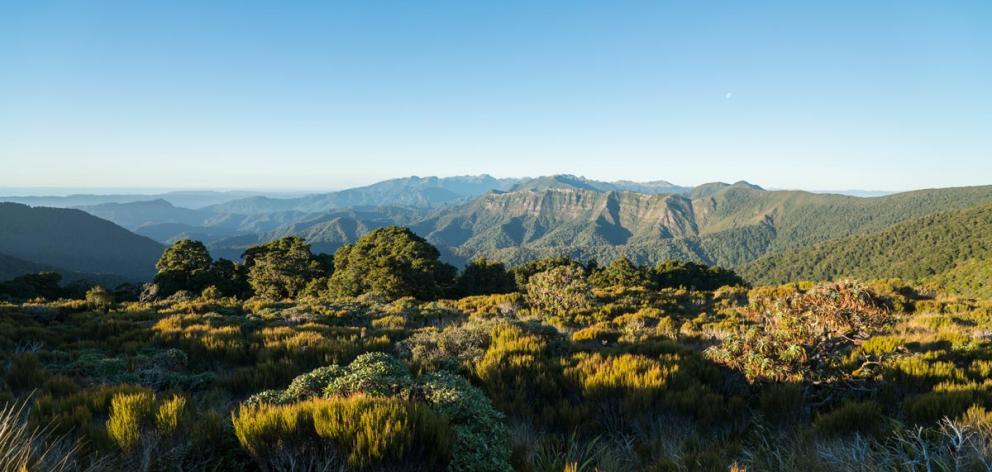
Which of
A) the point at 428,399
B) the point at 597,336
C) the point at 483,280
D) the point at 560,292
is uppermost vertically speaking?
the point at 428,399

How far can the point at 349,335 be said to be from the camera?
9414 mm

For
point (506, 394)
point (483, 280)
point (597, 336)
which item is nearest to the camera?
point (506, 394)

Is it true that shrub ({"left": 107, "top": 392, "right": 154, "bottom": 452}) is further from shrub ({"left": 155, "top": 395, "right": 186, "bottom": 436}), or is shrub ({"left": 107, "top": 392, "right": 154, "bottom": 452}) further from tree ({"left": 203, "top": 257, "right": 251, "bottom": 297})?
tree ({"left": 203, "top": 257, "right": 251, "bottom": 297})

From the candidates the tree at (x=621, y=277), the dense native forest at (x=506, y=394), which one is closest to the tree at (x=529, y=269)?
the tree at (x=621, y=277)

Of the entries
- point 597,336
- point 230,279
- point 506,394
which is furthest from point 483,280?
point 506,394

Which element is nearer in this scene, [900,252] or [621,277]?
[621,277]

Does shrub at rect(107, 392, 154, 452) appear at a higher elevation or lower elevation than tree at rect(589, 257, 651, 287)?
higher

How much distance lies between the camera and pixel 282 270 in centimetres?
3884

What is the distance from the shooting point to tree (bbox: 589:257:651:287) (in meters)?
51.6

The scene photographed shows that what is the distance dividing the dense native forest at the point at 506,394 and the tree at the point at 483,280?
109 feet

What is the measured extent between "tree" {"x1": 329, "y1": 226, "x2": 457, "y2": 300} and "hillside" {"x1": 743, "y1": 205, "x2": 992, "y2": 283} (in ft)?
443

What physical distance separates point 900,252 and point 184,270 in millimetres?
216052

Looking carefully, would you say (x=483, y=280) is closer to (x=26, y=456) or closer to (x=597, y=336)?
(x=597, y=336)

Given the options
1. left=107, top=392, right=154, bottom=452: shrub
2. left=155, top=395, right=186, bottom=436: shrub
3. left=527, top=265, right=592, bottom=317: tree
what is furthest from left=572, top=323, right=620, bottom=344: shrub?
left=107, top=392, right=154, bottom=452: shrub
